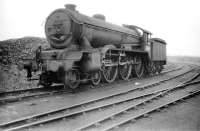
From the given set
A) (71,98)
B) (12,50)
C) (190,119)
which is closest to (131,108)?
(190,119)

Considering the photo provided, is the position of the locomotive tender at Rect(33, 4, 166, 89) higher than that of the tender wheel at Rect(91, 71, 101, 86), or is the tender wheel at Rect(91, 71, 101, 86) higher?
the locomotive tender at Rect(33, 4, 166, 89)

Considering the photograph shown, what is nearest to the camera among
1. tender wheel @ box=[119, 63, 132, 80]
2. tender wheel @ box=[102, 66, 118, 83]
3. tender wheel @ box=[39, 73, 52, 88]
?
tender wheel @ box=[39, 73, 52, 88]

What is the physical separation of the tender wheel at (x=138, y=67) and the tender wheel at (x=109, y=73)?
2071 mm

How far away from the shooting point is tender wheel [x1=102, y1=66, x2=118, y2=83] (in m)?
9.61

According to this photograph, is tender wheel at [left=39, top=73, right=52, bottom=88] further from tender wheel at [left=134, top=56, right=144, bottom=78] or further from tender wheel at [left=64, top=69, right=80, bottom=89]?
tender wheel at [left=134, top=56, right=144, bottom=78]

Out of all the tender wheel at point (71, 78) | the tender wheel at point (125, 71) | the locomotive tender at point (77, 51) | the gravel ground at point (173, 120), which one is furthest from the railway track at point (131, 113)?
the tender wheel at point (125, 71)

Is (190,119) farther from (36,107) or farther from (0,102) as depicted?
(0,102)

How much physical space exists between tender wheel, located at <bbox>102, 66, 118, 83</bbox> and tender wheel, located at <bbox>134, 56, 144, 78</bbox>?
2.07 m

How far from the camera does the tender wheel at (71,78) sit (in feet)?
24.4

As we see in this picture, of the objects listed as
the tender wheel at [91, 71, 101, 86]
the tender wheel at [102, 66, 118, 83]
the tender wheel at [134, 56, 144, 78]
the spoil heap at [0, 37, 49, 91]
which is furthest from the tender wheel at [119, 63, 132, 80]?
the spoil heap at [0, 37, 49, 91]

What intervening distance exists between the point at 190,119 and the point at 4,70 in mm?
8874

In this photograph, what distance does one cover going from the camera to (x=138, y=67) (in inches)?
506

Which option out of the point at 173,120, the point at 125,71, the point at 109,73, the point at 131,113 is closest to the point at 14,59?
the point at 109,73

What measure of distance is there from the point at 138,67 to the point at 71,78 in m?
6.11
